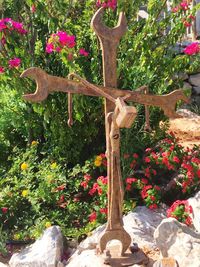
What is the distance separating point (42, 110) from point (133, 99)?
177cm

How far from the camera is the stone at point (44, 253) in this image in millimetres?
3680

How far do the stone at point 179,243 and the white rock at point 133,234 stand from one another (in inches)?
18.0

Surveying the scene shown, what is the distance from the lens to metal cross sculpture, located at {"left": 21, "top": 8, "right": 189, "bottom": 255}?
3041mm

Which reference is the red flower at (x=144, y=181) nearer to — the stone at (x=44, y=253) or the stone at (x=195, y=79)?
the stone at (x=44, y=253)

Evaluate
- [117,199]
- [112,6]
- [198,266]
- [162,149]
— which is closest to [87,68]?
[112,6]

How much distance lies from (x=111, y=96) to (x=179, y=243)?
106 centimetres

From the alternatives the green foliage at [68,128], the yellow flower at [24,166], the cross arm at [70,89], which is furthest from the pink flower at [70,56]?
the cross arm at [70,89]

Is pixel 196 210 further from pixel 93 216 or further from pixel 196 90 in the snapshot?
pixel 196 90

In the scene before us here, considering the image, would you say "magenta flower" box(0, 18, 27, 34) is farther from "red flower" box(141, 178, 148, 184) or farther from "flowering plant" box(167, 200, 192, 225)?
"flowering plant" box(167, 200, 192, 225)

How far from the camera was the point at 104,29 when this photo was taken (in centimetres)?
319

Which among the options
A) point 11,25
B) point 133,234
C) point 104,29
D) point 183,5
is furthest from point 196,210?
point 11,25

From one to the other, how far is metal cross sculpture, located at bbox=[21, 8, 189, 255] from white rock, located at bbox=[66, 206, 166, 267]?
19 cm

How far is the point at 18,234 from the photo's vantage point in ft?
13.9

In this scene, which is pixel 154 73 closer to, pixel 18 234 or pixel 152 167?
pixel 152 167
